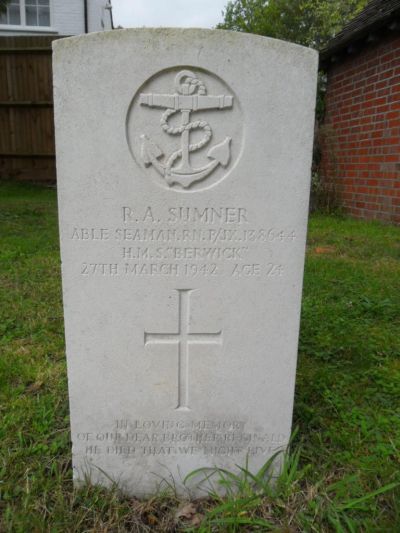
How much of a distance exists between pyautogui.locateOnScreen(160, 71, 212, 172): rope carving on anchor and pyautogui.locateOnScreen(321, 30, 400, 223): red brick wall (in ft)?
19.1

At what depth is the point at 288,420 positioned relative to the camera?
224 cm

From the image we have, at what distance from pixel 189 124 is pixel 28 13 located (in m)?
14.4

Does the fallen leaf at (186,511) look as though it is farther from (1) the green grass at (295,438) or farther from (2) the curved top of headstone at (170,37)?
(2) the curved top of headstone at (170,37)

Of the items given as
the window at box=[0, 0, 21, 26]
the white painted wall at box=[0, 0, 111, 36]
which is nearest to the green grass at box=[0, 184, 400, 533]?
the white painted wall at box=[0, 0, 111, 36]

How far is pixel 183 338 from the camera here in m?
2.14

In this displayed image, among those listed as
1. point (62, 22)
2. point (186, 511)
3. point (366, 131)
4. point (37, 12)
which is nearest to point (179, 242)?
point (186, 511)

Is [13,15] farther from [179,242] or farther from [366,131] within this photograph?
[179,242]

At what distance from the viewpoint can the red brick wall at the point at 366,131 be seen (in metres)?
6.98

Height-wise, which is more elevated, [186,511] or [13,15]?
[13,15]

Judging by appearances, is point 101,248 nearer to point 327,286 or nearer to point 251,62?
point 251,62

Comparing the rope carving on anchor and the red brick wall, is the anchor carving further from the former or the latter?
the red brick wall

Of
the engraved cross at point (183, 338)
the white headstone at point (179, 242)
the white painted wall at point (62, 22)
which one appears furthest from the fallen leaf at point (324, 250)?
the white painted wall at point (62, 22)

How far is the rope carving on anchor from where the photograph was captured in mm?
1850

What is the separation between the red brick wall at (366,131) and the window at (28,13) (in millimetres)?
9107
